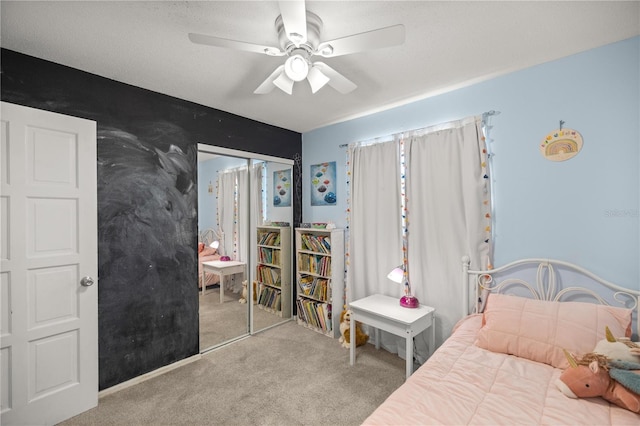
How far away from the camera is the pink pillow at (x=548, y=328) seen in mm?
1651

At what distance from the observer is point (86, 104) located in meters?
2.20

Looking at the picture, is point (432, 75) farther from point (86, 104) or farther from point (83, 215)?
point (83, 215)

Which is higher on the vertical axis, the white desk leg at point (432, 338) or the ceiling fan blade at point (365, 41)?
the ceiling fan blade at point (365, 41)

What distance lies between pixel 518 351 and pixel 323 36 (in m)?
2.32

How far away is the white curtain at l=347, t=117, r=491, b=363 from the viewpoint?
238cm

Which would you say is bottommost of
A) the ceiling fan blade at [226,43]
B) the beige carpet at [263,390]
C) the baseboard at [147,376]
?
the beige carpet at [263,390]

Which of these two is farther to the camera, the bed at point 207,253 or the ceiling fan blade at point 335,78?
the bed at point 207,253

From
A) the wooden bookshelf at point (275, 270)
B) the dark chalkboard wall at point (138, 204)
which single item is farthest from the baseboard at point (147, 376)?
the wooden bookshelf at point (275, 270)

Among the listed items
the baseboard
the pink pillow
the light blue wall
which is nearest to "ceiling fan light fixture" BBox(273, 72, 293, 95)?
the light blue wall

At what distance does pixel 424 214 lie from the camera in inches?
105

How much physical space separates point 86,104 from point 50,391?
2.08 meters

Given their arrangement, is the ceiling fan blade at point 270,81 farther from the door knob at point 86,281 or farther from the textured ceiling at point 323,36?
the door knob at point 86,281

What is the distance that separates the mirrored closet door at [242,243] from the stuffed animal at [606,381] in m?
2.85

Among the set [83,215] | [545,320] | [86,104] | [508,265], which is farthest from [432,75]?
[83,215]
